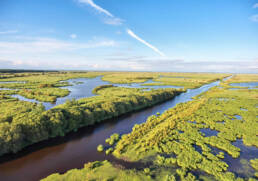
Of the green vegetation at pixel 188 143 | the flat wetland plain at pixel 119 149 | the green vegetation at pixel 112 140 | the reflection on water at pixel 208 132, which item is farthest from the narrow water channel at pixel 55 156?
the reflection on water at pixel 208 132

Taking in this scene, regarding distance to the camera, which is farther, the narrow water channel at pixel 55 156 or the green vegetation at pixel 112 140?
the green vegetation at pixel 112 140

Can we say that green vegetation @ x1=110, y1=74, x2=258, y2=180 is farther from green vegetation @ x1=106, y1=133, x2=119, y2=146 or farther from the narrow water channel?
the narrow water channel

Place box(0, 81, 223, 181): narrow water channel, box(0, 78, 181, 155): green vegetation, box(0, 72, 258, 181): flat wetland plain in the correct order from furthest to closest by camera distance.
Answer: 1. box(0, 78, 181, 155): green vegetation
2. box(0, 81, 223, 181): narrow water channel
3. box(0, 72, 258, 181): flat wetland plain

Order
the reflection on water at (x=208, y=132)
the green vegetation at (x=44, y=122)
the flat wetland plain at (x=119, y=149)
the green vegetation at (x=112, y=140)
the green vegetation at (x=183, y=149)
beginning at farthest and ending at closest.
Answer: the reflection on water at (x=208, y=132) → the green vegetation at (x=112, y=140) → the green vegetation at (x=44, y=122) → the flat wetland plain at (x=119, y=149) → the green vegetation at (x=183, y=149)

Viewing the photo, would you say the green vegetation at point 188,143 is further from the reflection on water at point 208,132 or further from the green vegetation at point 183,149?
the reflection on water at point 208,132

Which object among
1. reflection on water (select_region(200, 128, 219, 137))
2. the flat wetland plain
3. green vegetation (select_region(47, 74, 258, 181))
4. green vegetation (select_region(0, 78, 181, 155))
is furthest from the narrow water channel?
reflection on water (select_region(200, 128, 219, 137))

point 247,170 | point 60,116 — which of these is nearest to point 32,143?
point 60,116

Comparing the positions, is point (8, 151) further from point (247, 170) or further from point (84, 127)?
point (247, 170)

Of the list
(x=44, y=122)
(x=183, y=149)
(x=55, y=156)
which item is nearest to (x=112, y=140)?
(x=55, y=156)

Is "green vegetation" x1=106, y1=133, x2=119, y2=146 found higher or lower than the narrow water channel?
higher

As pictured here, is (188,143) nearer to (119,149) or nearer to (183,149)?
(183,149)

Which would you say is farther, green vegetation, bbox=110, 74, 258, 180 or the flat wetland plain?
green vegetation, bbox=110, 74, 258, 180
